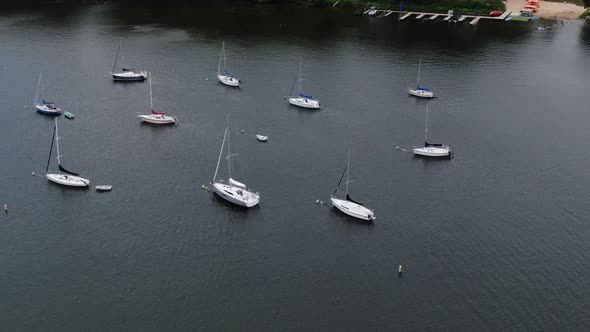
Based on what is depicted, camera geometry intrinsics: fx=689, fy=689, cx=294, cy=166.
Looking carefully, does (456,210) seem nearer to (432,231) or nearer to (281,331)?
(432,231)

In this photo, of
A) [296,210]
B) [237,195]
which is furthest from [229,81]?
[296,210]

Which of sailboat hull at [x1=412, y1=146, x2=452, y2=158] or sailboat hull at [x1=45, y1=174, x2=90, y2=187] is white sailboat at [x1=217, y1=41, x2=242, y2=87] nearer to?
sailboat hull at [x1=412, y1=146, x2=452, y2=158]

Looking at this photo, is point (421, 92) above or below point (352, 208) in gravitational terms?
above

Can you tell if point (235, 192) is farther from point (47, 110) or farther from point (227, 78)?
point (227, 78)

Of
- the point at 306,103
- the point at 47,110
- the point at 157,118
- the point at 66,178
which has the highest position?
the point at 306,103

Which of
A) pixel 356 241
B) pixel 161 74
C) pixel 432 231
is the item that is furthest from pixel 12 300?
pixel 161 74

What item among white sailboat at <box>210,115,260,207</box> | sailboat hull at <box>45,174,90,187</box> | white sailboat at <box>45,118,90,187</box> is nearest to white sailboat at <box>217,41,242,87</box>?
white sailboat at <box>210,115,260,207</box>

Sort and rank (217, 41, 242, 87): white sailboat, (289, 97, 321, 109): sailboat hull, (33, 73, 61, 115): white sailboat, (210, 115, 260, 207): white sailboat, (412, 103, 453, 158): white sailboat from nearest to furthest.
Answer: (210, 115, 260, 207): white sailboat < (412, 103, 453, 158): white sailboat < (33, 73, 61, 115): white sailboat < (289, 97, 321, 109): sailboat hull < (217, 41, 242, 87): white sailboat
